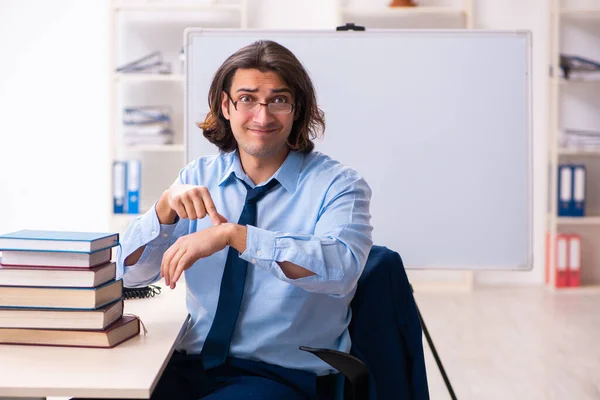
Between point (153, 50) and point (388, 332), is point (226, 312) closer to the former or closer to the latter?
point (388, 332)

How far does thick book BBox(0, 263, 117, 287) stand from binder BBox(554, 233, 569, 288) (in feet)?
13.7

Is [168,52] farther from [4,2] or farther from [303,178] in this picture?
[303,178]

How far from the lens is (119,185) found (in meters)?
4.75

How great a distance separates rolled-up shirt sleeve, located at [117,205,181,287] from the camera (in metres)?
1.51

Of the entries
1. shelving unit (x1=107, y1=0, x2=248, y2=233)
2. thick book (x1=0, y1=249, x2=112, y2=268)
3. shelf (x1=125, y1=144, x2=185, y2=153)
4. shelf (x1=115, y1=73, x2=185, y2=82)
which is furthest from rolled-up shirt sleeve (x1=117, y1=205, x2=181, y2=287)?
shelving unit (x1=107, y1=0, x2=248, y2=233)

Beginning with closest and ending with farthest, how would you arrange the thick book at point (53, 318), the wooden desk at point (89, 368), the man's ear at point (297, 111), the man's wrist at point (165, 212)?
the wooden desk at point (89, 368) → the thick book at point (53, 318) → the man's wrist at point (165, 212) → the man's ear at point (297, 111)

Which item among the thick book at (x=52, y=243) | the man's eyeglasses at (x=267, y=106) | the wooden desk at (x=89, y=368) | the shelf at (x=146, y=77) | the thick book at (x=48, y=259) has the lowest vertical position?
the wooden desk at (x=89, y=368)

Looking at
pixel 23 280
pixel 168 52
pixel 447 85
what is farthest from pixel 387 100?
pixel 168 52

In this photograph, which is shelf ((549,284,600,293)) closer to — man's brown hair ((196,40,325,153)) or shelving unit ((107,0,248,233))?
shelving unit ((107,0,248,233))

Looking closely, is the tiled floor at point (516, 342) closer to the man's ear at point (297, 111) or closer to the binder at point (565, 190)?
the binder at point (565, 190)

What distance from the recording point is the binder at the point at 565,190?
4914mm

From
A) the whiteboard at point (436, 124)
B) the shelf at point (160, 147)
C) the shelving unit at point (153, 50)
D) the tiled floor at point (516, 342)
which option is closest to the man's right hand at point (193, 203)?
the whiteboard at point (436, 124)

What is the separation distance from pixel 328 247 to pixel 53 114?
4102mm

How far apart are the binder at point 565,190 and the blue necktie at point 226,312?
3.85 metres
